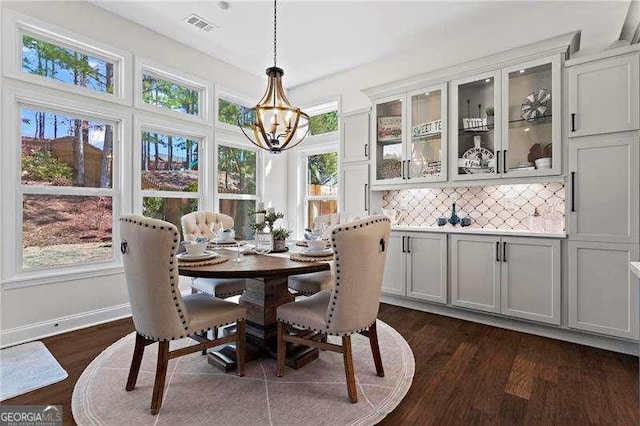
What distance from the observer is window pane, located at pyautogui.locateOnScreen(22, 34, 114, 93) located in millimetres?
2971

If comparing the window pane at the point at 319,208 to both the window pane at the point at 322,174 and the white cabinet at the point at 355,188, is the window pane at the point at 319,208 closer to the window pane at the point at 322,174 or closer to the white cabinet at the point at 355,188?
the window pane at the point at 322,174

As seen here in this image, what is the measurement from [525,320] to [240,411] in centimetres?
265

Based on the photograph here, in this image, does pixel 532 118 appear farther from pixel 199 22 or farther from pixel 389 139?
pixel 199 22

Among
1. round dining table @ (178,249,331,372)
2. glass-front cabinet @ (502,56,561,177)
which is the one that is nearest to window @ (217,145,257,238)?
round dining table @ (178,249,331,372)

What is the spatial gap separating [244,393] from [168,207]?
2755 millimetres

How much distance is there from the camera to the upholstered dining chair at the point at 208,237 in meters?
2.69

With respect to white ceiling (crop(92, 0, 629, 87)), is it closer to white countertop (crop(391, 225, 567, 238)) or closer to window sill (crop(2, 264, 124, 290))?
white countertop (crop(391, 225, 567, 238))

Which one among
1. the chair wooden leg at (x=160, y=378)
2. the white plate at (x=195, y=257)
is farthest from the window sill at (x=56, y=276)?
the chair wooden leg at (x=160, y=378)

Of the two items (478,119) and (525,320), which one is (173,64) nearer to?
(478,119)

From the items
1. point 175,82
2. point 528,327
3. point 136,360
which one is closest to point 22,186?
point 175,82

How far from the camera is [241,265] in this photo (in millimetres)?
2043

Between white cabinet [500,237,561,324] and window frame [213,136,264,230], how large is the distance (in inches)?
136

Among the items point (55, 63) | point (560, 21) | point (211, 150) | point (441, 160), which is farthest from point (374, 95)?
point (55, 63)

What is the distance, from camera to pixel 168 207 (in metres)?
4.08
